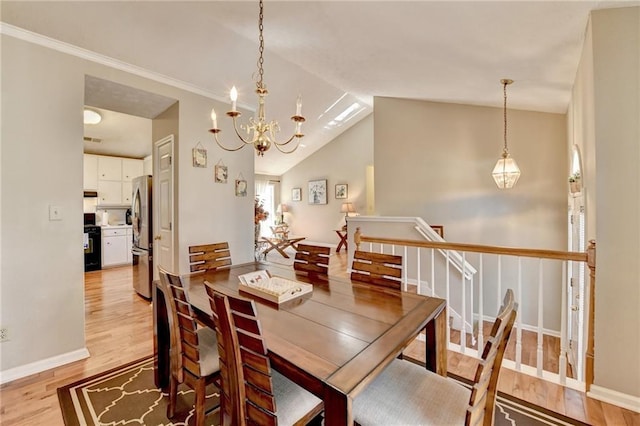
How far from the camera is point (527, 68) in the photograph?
2.70 m

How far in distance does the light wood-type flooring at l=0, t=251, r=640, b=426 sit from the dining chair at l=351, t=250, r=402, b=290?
0.98m

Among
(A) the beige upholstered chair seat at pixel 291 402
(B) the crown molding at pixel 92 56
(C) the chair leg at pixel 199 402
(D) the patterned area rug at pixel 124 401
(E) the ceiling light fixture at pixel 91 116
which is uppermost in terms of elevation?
(B) the crown molding at pixel 92 56

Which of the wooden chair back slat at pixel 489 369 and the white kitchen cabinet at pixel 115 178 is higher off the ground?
the white kitchen cabinet at pixel 115 178

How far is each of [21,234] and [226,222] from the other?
1816 millimetres

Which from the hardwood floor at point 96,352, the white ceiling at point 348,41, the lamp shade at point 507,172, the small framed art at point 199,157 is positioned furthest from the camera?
the lamp shade at point 507,172

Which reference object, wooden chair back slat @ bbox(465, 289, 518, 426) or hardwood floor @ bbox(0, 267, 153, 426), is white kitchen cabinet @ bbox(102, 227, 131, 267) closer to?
hardwood floor @ bbox(0, 267, 153, 426)

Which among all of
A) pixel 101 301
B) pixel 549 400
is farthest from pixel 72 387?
pixel 549 400

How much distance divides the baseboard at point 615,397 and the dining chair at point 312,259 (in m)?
1.89

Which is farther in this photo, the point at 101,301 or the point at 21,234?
the point at 101,301

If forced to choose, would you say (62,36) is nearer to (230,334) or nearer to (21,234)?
(21,234)

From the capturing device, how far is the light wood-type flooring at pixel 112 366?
68.4 inches

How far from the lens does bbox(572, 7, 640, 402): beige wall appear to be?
1.74 m

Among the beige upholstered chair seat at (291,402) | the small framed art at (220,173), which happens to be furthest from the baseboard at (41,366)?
the beige upholstered chair seat at (291,402)

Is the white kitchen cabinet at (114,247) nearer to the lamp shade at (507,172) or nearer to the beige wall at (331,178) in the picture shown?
the beige wall at (331,178)
